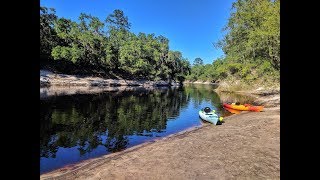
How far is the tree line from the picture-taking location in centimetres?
7544

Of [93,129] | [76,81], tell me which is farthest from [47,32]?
[93,129]

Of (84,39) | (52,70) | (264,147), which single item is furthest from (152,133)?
(84,39)

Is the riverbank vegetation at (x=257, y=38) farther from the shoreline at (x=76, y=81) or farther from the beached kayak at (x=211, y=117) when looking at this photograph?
the shoreline at (x=76, y=81)

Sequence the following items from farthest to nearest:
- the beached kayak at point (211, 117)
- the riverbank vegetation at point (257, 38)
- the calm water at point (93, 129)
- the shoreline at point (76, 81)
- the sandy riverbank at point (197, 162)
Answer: the shoreline at point (76, 81) < the riverbank vegetation at point (257, 38) < the beached kayak at point (211, 117) < the calm water at point (93, 129) < the sandy riverbank at point (197, 162)

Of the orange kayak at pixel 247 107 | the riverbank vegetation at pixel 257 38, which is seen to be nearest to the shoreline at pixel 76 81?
the riverbank vegetation at pixel 257 38

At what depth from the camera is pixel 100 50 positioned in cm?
8950

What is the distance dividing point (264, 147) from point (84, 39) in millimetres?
76500

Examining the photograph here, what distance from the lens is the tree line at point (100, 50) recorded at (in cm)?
7544

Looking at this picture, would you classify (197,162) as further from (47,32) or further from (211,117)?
(47,32)

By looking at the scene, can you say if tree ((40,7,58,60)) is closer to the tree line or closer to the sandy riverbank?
the tree line
